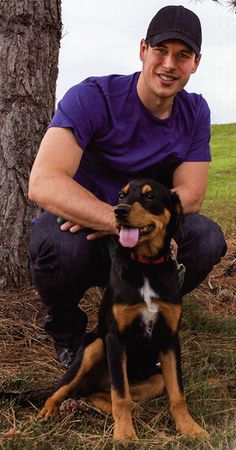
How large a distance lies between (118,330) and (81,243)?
0.75m

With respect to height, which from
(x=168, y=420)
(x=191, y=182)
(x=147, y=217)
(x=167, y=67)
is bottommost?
(x=168, y=420)

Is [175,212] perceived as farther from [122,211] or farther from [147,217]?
[122,211]

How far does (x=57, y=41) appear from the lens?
15.9 ft

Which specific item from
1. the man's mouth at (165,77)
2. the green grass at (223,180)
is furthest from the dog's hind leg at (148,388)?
the green grass at (223,180)

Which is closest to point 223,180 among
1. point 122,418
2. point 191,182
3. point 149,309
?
point 191,182

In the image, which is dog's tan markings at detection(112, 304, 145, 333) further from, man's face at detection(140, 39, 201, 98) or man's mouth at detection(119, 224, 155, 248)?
man's face at detection(140, 39, 201, 98)

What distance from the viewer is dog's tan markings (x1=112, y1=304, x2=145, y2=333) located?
10.4 ft

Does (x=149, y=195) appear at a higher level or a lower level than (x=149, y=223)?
higher

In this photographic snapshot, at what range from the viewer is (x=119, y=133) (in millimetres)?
3820

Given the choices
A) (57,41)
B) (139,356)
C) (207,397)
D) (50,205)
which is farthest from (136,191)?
(57,41)

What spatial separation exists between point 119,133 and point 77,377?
1.38m

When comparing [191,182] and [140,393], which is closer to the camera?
[140,393]

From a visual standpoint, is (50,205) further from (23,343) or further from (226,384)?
(226,384)

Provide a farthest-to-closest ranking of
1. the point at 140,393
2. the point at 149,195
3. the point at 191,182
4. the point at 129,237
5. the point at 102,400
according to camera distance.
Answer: the point at 191,182
the point at 140,393
the point at 102,400
the point at 149,195
the point at 129,237
